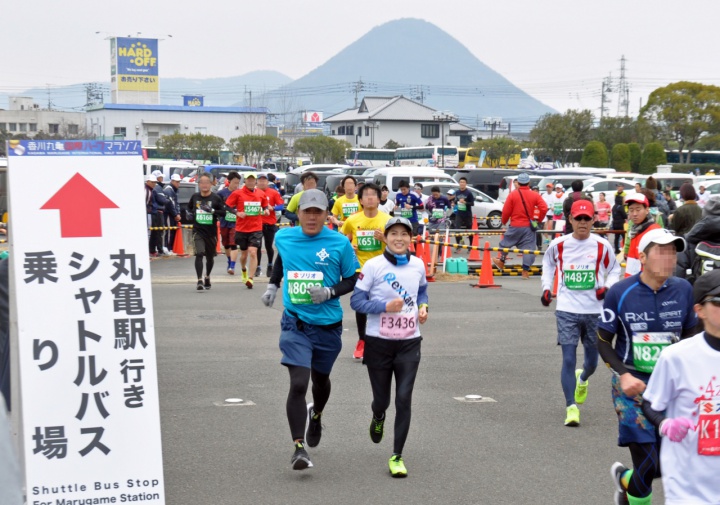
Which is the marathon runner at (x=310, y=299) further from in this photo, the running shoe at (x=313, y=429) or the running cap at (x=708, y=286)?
the running cap at (x=708, y=286)

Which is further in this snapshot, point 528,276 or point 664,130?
point 664,130

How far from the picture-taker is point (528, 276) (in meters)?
20.8

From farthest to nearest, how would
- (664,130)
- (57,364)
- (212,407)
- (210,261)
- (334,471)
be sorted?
(664,130) → (210,261) → (212,407) → (334,471) → (57,364)

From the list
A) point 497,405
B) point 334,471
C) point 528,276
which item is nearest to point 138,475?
point 334,471

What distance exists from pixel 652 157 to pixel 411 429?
56973mm

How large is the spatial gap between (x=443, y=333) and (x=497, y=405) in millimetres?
4160

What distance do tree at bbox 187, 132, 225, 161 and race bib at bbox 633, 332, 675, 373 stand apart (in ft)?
253

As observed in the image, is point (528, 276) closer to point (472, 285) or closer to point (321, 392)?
point (472, 285)

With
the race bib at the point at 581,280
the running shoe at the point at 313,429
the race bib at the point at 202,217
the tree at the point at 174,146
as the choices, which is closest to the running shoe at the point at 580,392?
the race bib at the point at 581,280

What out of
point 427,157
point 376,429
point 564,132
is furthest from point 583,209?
point 564,132

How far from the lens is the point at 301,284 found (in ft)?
24.8

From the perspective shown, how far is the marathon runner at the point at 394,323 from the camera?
7.42 m

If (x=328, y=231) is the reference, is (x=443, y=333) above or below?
below

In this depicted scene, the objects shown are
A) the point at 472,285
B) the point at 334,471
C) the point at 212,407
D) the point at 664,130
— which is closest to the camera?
the point at 334,471
